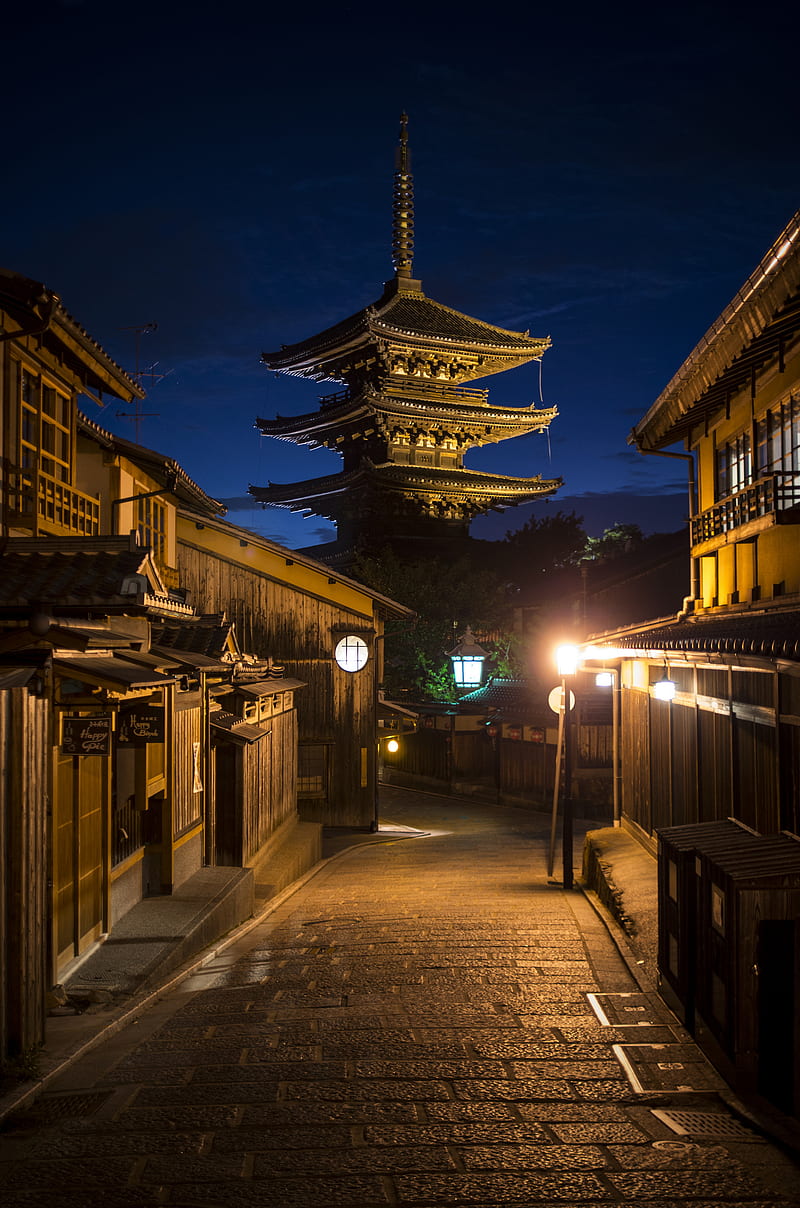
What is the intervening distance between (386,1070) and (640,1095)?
1.70 meters

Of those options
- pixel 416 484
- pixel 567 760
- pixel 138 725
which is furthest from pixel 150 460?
pixel 416 484

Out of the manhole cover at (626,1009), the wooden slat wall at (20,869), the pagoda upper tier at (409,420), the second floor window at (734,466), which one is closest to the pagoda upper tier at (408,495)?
the pagoda upper tier at (409,420)

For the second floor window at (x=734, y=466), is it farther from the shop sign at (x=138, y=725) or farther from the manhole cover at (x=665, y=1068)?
the shop sign at (x=138, y=725)

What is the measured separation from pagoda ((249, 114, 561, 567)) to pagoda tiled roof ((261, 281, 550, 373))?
0.20 feet

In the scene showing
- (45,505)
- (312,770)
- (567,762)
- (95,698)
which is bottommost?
(312,770)

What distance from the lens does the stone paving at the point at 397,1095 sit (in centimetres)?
475

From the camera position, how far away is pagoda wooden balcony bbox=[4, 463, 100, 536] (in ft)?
39.6

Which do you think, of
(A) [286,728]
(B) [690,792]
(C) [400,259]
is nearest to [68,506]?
(A) [286,728]

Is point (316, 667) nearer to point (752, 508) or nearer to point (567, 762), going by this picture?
point (567, 762)

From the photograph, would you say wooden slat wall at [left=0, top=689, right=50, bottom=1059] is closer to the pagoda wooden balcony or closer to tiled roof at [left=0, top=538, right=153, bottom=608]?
tiled roof at [left=0, top=538, right=153, bottom=608]

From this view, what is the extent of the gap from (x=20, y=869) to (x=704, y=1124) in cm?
475

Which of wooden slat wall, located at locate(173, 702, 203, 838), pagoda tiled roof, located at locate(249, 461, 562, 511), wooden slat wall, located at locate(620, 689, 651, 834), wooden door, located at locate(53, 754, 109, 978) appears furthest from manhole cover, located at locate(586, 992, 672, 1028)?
pagoda tiled roof, located at locate(249, 461, 562, 511)

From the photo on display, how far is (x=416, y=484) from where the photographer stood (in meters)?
41.3

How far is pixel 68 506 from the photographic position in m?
13.9
